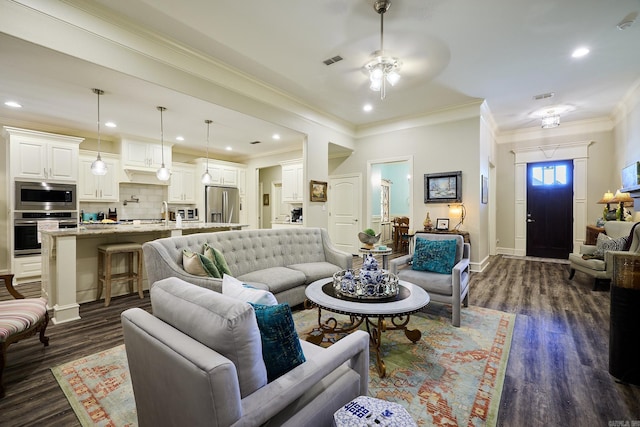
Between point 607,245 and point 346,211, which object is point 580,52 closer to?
point 607,245

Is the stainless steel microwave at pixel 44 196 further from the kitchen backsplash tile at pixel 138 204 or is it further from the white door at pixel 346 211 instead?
the white door at pixel 346 211

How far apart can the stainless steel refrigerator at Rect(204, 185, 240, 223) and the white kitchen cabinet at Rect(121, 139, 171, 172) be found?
1.24m

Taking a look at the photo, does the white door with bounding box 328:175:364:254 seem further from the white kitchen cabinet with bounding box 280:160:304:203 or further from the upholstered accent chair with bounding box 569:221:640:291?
the upholstered accent chair with bounding box 569:221:640:291

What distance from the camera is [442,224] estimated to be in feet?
17.7

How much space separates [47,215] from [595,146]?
11.0 m

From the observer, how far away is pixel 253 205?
8.13 metres

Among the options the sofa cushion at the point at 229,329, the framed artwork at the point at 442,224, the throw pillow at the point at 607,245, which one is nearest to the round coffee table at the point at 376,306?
the sofa cushion at the point at 229,329

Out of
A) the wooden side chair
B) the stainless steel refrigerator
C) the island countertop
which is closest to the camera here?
the wooden side chair

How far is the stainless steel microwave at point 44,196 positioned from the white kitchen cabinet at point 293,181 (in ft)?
14.0

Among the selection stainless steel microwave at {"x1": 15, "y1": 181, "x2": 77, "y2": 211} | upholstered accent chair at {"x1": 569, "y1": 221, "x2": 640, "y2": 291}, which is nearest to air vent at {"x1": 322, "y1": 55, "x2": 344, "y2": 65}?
upholstered accent chair at {"x1": 569, "y1": 221, "x2": 640, "y2": 291}

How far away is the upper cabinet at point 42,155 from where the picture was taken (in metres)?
4.65

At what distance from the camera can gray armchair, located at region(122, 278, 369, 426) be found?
87cm

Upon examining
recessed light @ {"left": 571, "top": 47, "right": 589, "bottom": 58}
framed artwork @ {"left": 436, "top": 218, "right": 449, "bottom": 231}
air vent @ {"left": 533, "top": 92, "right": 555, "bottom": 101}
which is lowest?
framed artwork @ {"left": 436, "top": 218, "right": 449, "bottom": 231}

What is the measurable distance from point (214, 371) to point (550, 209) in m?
8.21
